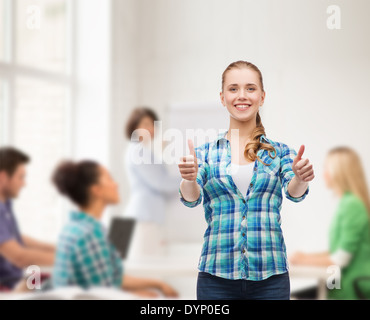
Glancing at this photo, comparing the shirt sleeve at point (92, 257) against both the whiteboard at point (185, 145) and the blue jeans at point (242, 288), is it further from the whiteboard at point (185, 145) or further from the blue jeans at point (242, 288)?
the blue jeans at point (242, 288)

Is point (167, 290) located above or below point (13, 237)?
below

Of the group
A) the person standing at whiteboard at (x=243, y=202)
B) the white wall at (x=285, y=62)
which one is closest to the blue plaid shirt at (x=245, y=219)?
the person standing at whiteboard at (x=243, y=202)

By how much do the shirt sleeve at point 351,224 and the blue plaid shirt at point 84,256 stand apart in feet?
2.24

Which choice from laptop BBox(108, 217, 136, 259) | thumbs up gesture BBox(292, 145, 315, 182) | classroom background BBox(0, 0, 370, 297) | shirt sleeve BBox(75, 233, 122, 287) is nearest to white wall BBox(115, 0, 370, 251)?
classroom background BBox(0, 0, 370, 297)

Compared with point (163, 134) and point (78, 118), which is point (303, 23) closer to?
point (163, 134)

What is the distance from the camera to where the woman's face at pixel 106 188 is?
1511 millimetres

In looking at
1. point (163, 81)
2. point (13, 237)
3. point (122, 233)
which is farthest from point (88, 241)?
point (163, 81)

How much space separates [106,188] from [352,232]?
75 centimetres

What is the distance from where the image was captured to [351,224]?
62.9 inches

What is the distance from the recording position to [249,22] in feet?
4.31

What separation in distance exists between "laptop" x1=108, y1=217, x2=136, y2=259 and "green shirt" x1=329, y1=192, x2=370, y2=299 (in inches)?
23.9

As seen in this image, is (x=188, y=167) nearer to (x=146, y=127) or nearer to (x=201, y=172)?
(x=201, y=172)

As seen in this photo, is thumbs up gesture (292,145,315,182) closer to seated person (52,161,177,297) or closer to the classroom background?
the classroom background

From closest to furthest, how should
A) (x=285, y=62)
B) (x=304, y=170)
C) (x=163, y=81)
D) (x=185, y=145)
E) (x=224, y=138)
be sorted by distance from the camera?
1. (x=304, y=170)
2. (x=224, y=138)
3. (x=185, y=145)
4. (x=285, y=62)
5. (x=163, y=81)
